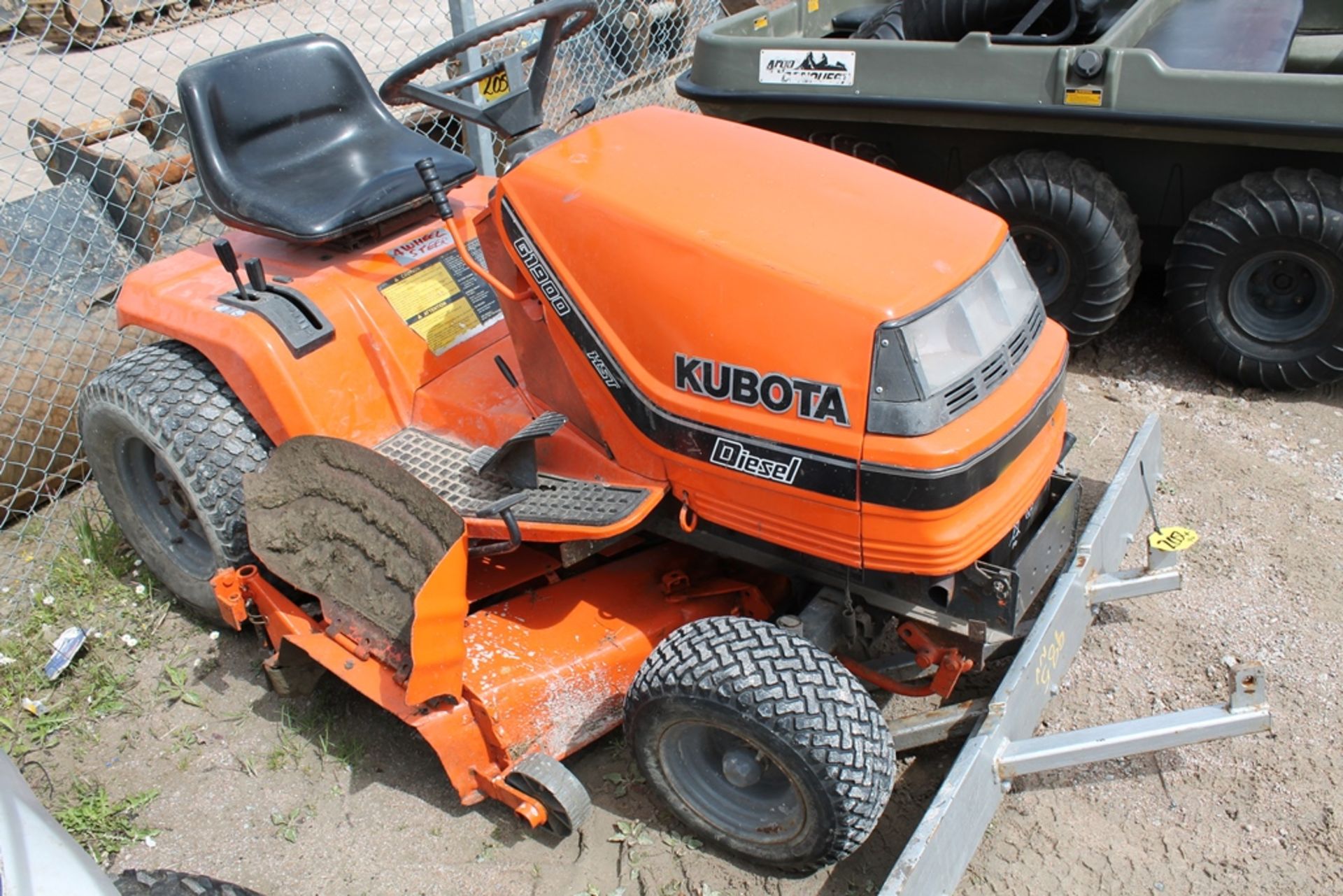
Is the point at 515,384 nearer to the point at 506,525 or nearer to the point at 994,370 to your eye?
the point at 506,525

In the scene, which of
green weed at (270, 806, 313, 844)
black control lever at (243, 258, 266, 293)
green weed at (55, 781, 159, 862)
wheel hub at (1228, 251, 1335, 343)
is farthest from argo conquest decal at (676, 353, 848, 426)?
wheel hub at (1228, 251, 1335, 343)

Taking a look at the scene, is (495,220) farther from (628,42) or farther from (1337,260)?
(628,42)

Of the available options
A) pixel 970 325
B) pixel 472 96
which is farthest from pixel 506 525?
pixel 472 96

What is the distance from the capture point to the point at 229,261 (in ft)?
9.39

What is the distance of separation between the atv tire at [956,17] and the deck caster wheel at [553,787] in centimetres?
343

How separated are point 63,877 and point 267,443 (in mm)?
1464

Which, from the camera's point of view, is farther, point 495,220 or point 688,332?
point 495,220

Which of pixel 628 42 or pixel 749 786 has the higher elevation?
pixel 628 42

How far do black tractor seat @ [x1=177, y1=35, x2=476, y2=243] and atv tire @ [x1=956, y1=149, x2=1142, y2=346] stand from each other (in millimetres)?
2027

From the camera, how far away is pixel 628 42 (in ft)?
21.0

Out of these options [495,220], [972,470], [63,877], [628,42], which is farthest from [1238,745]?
[628,42]

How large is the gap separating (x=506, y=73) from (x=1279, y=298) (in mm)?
2861

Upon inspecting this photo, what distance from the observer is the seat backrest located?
305 cm

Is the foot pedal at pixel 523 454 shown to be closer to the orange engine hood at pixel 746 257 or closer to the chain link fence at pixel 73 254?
the orange engine hood at pixel 746 257
